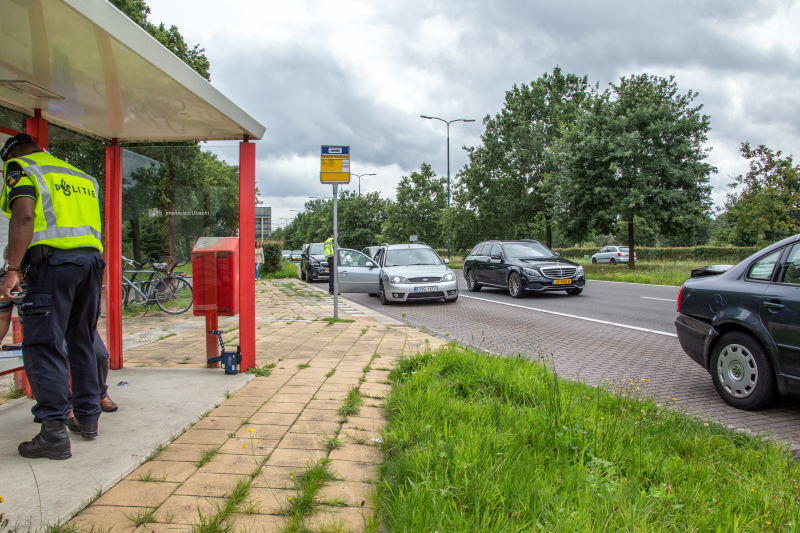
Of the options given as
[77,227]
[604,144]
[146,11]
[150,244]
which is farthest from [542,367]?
[604,144]

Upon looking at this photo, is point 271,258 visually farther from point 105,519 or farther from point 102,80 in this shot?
point 105,519

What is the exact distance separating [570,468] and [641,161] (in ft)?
85.1

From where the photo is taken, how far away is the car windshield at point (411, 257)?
14250 mm

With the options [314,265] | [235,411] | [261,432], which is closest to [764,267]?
[261,432]

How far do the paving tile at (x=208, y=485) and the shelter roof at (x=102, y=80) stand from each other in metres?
2.32

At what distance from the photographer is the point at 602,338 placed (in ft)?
25.8

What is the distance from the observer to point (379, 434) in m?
3.37

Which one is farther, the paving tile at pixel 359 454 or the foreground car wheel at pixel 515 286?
the foreground car wheel at pixel 515 286

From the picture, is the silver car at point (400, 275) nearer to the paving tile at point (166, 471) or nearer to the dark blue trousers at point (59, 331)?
the dark blue trousers at point (59, 331)

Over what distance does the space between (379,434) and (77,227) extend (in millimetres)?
2196

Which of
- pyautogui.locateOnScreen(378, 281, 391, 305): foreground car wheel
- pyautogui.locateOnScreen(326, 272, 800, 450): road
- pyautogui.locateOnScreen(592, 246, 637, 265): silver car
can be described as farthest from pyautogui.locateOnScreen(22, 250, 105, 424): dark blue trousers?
pyautogui.locateOnScreen(592, 246, 637, 265): silver car

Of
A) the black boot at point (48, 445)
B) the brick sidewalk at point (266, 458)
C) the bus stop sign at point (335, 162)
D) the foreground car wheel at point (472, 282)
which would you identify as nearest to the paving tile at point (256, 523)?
the brick sidewalk at point (266, 458)

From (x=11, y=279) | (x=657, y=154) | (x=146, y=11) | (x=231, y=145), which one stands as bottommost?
(x=11, y=279)

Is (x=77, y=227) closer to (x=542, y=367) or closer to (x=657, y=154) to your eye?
(x=542, y=367)
